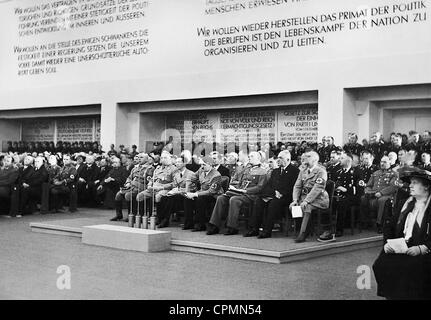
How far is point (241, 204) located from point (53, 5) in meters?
14.9

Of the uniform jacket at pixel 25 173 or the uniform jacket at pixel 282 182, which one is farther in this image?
the uniform jacket at pixel 25 173

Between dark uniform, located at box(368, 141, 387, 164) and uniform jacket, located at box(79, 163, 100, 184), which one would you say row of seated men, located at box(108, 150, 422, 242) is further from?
uniform jacket, located at box(79, 163, 100, 184)

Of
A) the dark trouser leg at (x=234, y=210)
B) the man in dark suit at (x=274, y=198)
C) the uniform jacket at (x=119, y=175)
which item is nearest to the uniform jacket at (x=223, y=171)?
the dark trouser leg at (x=234, y=210)

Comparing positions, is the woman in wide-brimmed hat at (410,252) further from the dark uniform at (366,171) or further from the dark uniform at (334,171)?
the dark uniform at (366,171)

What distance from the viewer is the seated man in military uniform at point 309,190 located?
7.74 m

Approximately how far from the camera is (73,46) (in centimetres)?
2019

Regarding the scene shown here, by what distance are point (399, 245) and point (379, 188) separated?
4.80 m

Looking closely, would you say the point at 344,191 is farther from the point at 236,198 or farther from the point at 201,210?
the point at 201,210

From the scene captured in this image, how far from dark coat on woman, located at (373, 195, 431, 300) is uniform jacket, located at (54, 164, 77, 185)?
925cm

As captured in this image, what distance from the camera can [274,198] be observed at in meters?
8.22

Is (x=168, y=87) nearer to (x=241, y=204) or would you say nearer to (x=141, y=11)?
(x=141, y=11)

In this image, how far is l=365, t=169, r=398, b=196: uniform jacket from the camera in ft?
30.2

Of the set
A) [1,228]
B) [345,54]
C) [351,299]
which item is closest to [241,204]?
[351,299]

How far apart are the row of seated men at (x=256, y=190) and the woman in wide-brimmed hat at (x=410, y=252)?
9.41 feet
